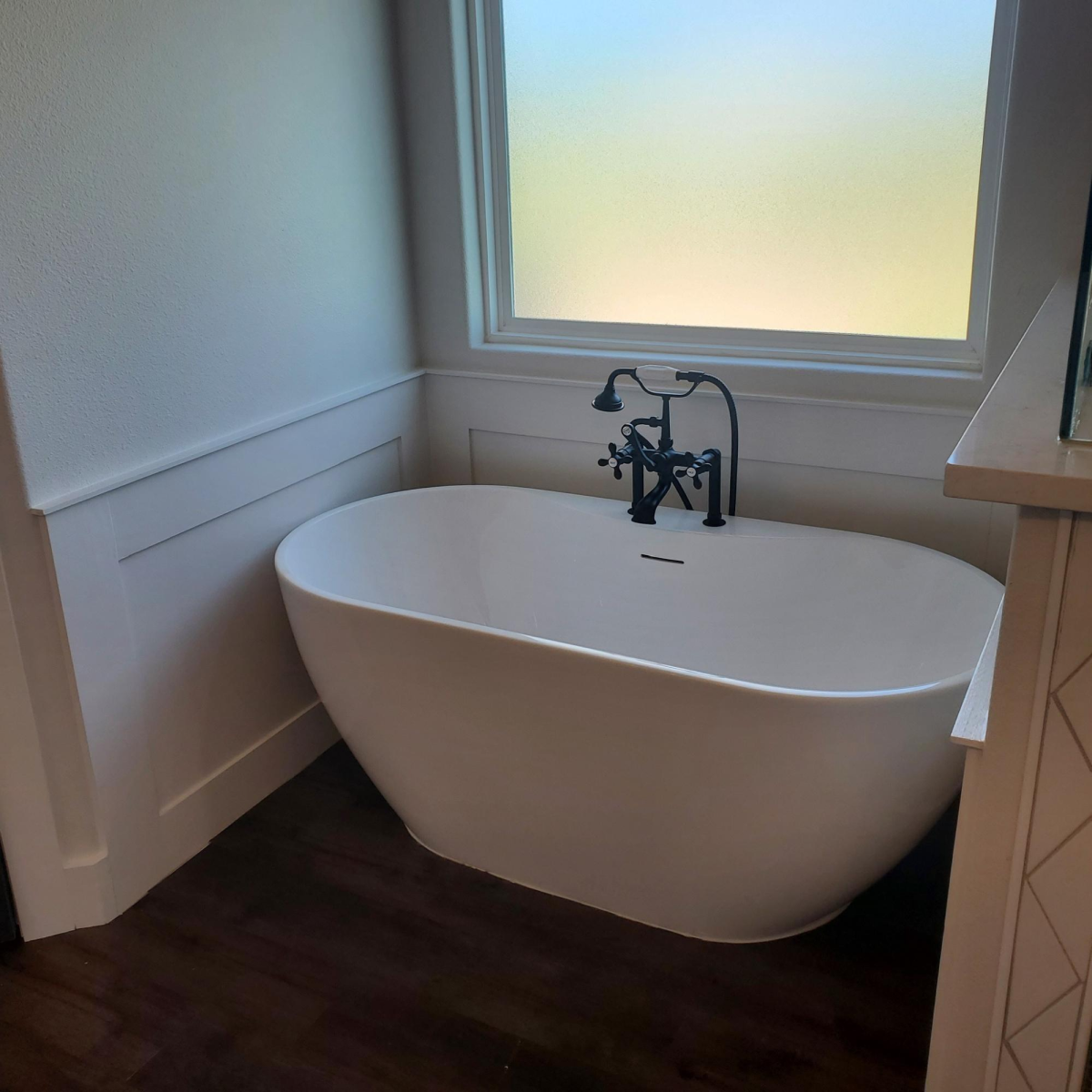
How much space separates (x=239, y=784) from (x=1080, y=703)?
5.79 feet

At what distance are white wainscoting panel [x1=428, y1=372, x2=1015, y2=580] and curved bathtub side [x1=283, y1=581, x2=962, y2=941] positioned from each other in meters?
0.71

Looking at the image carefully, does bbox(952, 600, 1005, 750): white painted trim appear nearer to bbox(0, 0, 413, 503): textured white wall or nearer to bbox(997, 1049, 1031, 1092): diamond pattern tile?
bbox(997, 1049, 1031, 1092): diamond pattern tile

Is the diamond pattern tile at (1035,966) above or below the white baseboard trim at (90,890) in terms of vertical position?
above

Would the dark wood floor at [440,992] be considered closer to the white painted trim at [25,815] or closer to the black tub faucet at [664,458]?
the white painted trim at [25,815]

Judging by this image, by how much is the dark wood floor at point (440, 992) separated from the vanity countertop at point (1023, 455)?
3.49 feet

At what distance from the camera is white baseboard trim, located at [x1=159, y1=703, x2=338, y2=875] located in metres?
2.05

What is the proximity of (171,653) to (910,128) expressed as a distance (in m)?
1.83

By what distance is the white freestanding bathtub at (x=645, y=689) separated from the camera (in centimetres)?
156

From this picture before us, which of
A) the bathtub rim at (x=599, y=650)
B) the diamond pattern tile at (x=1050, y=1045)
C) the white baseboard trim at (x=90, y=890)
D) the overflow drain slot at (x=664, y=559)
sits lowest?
the white baseboard trim at (x=90, y=890)

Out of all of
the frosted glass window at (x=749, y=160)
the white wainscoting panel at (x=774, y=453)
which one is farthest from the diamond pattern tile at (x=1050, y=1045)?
the frosted glass window at (x=749, y=160)

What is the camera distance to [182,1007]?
172cm

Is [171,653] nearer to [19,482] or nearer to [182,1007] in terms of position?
[19,482]

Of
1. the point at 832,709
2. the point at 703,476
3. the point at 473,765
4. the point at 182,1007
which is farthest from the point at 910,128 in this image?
the point at 182,1007

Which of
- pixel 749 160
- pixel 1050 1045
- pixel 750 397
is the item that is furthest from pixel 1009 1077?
pixel 749 160
